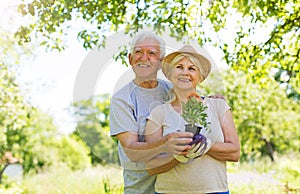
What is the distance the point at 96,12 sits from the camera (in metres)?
4.14

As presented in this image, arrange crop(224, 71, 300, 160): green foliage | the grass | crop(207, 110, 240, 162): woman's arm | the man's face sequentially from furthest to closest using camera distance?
crop(224, 71, 300, 160): green foliage < the grass < the man's face < crop(207, 110, 240, 162): woman's arm

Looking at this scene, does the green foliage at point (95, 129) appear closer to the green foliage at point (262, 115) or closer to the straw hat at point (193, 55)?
the straw hat at point (193, 55)

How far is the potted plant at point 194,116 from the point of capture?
1876mm

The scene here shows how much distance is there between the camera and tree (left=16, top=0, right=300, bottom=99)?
4.05 m

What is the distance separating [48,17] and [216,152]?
8.76ft

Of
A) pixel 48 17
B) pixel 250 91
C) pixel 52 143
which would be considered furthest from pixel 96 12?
A: pixel 52 143

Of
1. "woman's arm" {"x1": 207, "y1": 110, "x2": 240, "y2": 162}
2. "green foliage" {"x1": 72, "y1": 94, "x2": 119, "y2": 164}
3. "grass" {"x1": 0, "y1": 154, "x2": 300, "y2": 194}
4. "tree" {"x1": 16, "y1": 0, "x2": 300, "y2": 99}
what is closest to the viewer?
"woman's arm" {"x1": 207, "y1": 110, "x2": 240, "y2": 162}

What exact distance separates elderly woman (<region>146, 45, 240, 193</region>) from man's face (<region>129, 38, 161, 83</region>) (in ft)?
0.27

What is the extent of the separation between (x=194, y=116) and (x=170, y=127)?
0.40 ft

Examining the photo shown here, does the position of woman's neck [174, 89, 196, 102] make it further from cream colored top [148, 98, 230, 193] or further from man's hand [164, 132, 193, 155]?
man's hand [164, 132, 193, 155]

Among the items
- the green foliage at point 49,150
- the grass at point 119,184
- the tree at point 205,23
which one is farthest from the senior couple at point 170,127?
the green foliage at point 49,150

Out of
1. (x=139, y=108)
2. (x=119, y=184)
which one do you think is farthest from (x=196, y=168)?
(x=119, y=184)

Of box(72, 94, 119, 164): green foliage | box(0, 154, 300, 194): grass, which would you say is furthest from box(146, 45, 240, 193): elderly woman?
box(0, 154, 300, 194): grass

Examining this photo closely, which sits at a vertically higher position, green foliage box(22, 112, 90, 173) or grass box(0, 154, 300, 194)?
grass box(0, 154, 300, 194)
